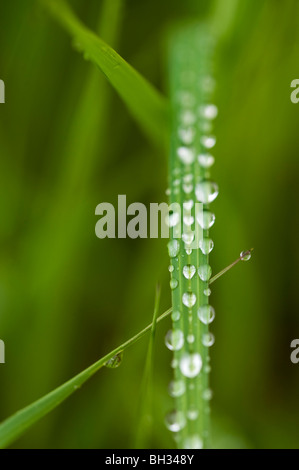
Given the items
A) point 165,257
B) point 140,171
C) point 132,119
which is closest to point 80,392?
point 165,257

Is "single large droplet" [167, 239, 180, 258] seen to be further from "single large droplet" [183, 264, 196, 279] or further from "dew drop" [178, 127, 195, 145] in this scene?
"dew drop" [178, 127, 195, 145]

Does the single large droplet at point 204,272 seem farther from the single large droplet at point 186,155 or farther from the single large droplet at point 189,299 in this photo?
the single large droplet at point 186,155

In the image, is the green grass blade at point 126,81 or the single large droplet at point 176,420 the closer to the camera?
the single large droplet at point 176,420

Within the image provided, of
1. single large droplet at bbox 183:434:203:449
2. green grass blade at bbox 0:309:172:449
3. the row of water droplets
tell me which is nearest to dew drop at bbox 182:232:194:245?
the row of water droplets

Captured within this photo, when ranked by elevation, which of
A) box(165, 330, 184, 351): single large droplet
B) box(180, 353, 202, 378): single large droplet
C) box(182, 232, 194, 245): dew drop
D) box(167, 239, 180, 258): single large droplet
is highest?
box(182, 232, 194, 245): dew drop

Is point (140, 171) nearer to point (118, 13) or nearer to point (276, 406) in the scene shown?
point (118, 13)

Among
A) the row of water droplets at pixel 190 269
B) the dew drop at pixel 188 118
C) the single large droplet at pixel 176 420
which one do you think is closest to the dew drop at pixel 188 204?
the row of water droplets at pixel 190 269
